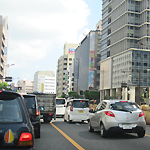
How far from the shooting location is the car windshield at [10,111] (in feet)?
13.8

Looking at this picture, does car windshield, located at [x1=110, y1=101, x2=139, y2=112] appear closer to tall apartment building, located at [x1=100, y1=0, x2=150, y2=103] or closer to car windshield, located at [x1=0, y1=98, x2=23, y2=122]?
car windshield, located at [x1=0, y1=98, x2=23, y2=122]

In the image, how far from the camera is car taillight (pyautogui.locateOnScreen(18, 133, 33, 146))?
3889 mm

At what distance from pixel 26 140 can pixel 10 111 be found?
65 cm

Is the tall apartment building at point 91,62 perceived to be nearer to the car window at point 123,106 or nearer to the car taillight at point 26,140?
the car window at point 123,106

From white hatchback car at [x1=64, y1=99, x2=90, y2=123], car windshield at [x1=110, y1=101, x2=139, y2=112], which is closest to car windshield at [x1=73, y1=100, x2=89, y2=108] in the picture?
white hatchback car at [x1=64, y1=99, x2=90, y2=123]

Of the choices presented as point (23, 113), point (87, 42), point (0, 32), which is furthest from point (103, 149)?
point (87, 42)

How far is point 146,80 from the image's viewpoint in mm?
74188

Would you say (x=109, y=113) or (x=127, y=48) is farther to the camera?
(x=127, y=48)

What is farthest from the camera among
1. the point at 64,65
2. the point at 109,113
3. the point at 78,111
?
the point at 64,65

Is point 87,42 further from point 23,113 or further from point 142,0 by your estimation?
point 23,113

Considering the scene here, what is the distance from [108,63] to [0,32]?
3910 centimetres

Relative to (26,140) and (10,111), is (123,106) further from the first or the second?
(26,140)

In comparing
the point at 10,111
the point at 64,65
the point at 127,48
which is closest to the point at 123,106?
the point at 10,111

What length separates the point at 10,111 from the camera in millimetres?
4340
